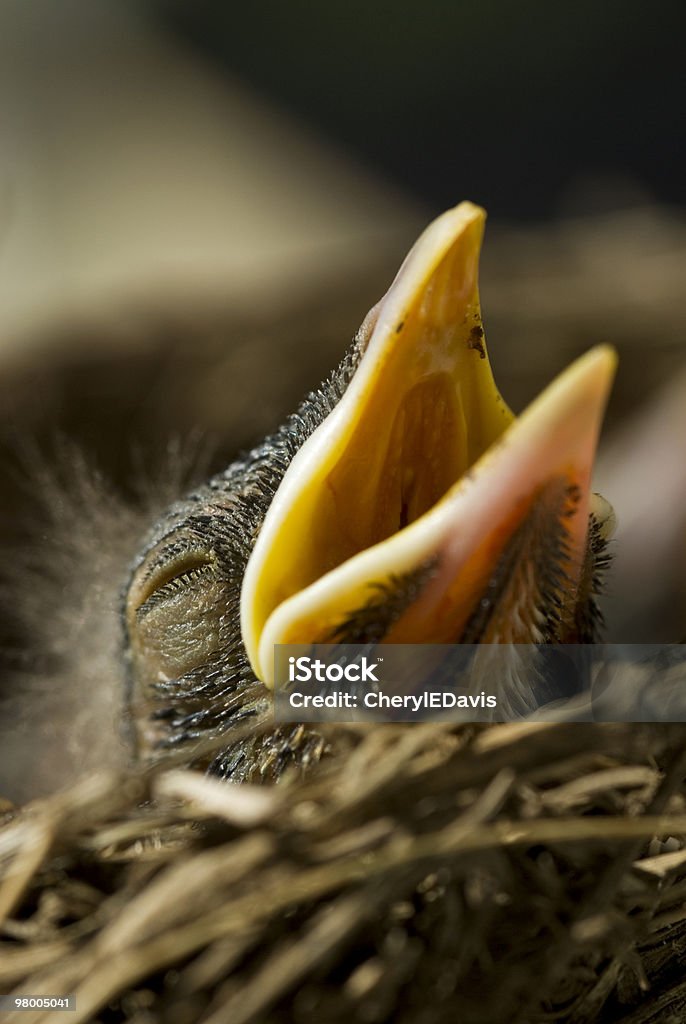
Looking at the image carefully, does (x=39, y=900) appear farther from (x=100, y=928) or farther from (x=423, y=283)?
(x=423, y=283)

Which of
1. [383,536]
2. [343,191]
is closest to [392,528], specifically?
[383,536]

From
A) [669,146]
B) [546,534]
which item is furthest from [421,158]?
[546,534]

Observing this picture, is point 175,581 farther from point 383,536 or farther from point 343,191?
point 343,191

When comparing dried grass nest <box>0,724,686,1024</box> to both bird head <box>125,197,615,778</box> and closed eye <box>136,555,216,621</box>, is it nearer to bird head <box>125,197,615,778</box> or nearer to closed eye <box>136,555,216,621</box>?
bird head <box>125,197,615,778</box>

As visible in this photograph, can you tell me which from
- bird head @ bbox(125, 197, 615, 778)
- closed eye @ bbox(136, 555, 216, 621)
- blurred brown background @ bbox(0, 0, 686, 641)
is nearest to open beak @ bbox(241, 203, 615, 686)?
bird head @ bbox(125, 197, 615, 778)

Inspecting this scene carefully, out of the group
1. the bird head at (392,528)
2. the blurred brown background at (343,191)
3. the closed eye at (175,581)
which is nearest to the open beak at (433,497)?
the bird head at (392,528)

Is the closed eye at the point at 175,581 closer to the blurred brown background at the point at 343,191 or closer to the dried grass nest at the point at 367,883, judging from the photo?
the dried grass nest at the point at 367,883
